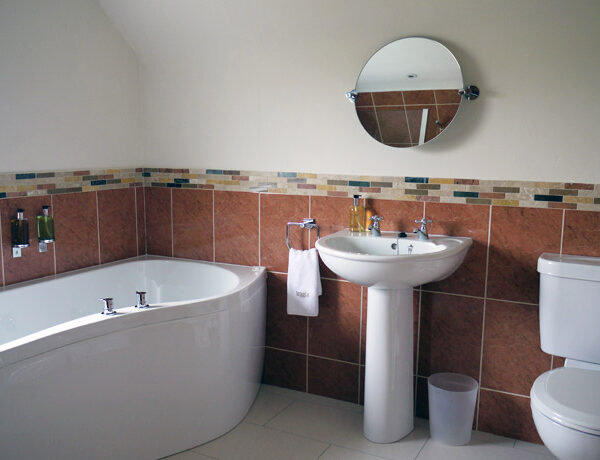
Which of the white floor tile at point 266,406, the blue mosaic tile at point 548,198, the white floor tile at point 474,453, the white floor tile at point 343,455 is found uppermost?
the blue mosaic tile at point 548,198

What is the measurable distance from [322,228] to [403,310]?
63 cm

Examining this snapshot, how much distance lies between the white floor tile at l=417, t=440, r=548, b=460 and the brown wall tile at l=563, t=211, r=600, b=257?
89cm

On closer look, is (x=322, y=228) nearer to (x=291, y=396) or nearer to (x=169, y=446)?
(x=291, y=396)

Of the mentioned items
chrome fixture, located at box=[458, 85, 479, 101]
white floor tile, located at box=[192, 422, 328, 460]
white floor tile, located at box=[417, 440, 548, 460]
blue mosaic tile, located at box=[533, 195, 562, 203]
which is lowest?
white floor tile, located at box=[417, 440, 548, 460]

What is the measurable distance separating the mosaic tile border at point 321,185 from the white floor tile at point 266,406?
1064 millimetres

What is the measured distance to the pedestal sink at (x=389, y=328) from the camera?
8.17 ft

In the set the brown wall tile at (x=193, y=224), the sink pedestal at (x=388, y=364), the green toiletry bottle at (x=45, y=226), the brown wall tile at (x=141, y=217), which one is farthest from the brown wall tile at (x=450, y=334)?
the green toiletry bottle at (x=45, y=226)

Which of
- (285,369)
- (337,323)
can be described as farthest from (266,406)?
(337,323)

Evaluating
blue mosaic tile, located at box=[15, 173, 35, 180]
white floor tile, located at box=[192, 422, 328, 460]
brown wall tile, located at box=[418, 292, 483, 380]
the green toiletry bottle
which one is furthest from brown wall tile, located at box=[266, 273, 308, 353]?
blue mosaic tile, located at box=[15, 173, 35, 180]

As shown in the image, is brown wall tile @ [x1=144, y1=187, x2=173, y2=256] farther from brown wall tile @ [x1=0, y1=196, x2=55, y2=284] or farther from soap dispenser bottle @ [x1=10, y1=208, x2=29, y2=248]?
soap dispenser bottle @ [x1=10, y1=208, x2=29, y2=248]

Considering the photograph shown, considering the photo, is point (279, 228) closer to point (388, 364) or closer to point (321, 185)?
point (321, 185)

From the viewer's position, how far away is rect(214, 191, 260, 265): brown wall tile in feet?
10.5

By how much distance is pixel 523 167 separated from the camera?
2574 mm

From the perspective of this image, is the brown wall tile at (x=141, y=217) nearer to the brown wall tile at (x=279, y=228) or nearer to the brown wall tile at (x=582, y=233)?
Result: the brown wall tile at (x=279, y=228)
